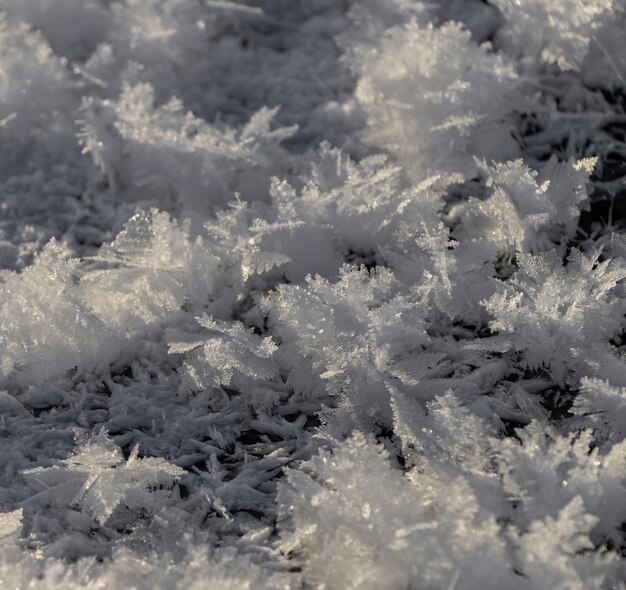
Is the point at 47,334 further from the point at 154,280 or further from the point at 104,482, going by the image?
the point at 104,482

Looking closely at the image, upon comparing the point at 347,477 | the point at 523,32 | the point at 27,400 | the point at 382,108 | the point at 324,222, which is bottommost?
the point at 27,400

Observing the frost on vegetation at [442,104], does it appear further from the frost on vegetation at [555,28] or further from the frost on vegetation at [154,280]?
the frost on vegetation at [154,280]

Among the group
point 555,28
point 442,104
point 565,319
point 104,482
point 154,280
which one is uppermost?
point 555,28

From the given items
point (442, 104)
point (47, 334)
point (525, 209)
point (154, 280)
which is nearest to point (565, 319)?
point (525, 209)

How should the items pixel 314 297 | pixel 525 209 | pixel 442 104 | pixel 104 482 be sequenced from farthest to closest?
pixel 442 104 < pixel 525 209 < pixel 314 297 < pixel 104 482

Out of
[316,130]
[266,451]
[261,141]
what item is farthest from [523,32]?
[266,451]

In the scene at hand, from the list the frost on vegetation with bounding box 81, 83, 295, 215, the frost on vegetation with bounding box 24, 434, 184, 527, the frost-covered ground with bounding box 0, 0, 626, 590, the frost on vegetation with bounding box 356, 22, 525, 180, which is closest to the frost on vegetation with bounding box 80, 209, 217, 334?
the frost-covered ground with bounding box 0, 0, 626, 590

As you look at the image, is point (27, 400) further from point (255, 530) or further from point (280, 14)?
point (280, 14)

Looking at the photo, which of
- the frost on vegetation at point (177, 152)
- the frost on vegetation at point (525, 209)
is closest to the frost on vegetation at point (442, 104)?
the frost on vegetation at point (525, 209)

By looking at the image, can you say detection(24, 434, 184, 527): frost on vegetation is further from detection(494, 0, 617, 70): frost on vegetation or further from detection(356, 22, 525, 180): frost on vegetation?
detection(494, 0, 617, 70): frost on vegetation
